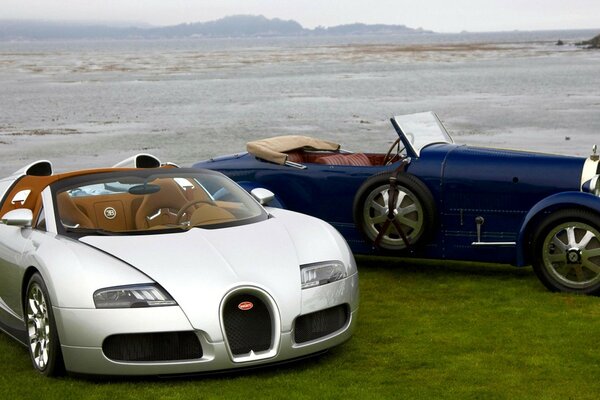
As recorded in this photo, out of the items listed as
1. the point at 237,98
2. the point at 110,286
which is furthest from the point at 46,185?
the point at 237,98

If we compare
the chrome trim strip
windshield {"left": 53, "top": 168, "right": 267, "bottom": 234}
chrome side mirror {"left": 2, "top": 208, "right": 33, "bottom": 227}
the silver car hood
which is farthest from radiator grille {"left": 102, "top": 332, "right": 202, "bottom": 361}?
the chrome trim strip

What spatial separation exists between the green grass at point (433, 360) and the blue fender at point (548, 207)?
15.3 inches

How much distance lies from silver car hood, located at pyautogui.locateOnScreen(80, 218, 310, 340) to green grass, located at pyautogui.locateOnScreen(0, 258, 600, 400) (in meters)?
0.43

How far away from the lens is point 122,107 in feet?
129

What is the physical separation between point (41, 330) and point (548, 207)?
4380mm

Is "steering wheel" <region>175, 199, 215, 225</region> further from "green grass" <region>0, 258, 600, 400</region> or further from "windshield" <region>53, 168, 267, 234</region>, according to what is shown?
"green grass" <region>0, 258, 600, 400</region>

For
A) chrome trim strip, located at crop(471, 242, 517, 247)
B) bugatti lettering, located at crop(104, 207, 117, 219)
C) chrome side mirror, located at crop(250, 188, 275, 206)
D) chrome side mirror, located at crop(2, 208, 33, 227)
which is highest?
chrome side mirror, located at crop(2, 208, 33, 227)

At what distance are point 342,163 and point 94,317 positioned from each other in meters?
4.92

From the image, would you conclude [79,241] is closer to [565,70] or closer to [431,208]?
[431,208]

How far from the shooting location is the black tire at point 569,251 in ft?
28.9

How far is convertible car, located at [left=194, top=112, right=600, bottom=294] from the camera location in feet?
29.3

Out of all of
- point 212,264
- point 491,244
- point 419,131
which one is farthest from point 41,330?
point 419,131

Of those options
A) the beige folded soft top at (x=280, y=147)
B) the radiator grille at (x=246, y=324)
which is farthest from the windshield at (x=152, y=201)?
the beige folded soft top at (x=280, y=147)

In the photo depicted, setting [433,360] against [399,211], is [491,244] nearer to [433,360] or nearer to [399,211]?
[399,211]
